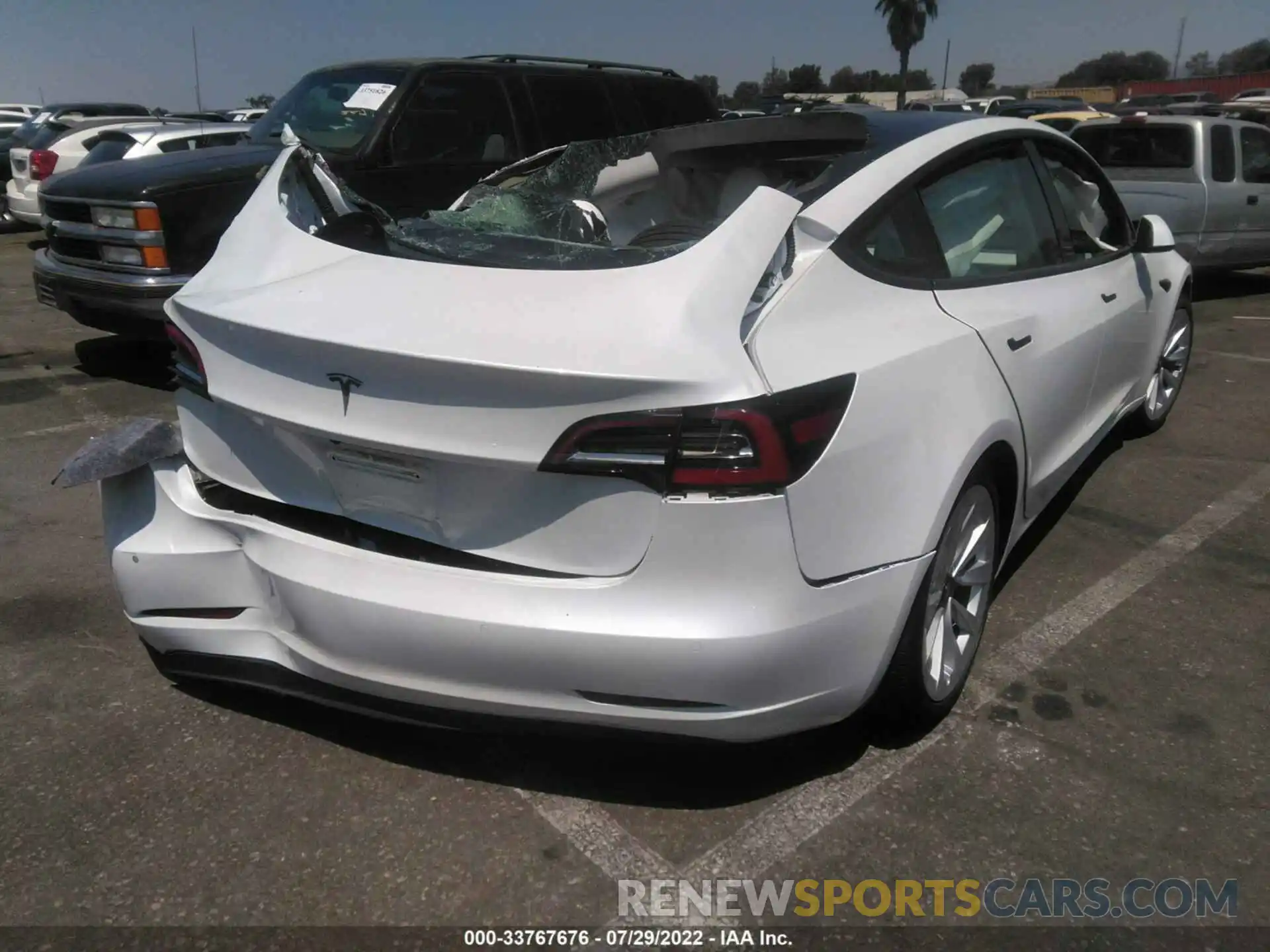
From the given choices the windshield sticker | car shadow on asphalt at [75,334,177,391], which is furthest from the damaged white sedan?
car shadow on asphalt at [75,334,177,391]

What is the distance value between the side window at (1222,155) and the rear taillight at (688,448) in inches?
362

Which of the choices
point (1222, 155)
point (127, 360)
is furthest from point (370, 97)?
point (1222, 155)

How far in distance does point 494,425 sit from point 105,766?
152 cm

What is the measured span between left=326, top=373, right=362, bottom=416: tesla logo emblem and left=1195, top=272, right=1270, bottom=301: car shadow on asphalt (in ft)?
32.5

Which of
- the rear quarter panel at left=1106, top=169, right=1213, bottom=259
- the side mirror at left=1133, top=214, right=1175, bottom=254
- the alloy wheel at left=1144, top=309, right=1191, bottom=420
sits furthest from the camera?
the rear quarter panel at left=1106, top=169, right=1213, bottom=259

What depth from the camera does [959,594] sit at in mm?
2965

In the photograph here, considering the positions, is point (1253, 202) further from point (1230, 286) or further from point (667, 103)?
point (667, 103)

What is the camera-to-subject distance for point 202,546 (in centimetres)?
259

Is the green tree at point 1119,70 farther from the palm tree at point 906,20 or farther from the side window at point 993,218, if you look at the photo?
the side window at point 993,218

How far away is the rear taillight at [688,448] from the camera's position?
210 centimetres

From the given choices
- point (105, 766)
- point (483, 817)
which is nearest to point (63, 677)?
point (105, 766)

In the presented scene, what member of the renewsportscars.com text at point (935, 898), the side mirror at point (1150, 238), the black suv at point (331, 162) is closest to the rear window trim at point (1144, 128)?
the black suv at point (331, 162)

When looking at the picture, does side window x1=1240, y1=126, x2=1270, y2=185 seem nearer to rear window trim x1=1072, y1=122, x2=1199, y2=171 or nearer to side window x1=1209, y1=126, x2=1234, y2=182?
side window x1=1209, y1=126, x2=1234, y2=182

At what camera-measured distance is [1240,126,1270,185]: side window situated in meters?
9.77
